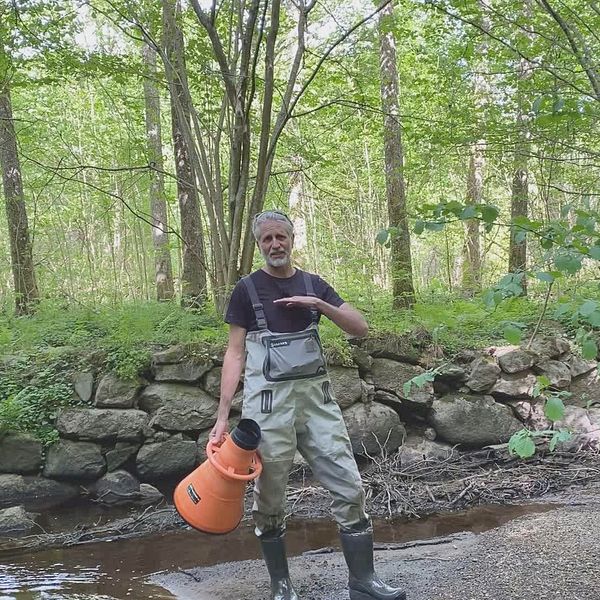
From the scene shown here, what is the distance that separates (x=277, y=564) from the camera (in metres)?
3.32

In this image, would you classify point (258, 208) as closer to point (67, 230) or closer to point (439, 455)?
point (439, 455)

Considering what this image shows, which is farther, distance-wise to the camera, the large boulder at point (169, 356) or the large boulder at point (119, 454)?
the large boulder at point (169, 356)

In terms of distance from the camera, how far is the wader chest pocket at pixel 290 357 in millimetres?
3111

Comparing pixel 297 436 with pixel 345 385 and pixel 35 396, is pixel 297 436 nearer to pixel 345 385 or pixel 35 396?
pixel 345 385

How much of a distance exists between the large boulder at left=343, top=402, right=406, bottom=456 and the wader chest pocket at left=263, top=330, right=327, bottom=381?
3.51m

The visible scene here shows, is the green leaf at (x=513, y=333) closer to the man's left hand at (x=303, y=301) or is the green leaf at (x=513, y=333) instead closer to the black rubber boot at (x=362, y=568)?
the man's left hand at (x=303, y=301)

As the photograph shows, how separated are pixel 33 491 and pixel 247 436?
4021mm

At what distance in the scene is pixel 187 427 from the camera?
6383mm

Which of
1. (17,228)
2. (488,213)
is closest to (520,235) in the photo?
(488,213)

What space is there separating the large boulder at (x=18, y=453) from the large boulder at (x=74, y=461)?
0.14m

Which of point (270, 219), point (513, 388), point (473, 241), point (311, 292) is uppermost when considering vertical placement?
point (270, 219)

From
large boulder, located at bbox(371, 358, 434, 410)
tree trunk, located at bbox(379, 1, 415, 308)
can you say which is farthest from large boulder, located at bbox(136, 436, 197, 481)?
tree trunk, located at bbox(379, 1, 415, 308)

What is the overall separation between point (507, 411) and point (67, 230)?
41.6 feet

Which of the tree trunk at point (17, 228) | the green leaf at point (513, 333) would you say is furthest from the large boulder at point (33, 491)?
the green leaf at point (513, 333)
